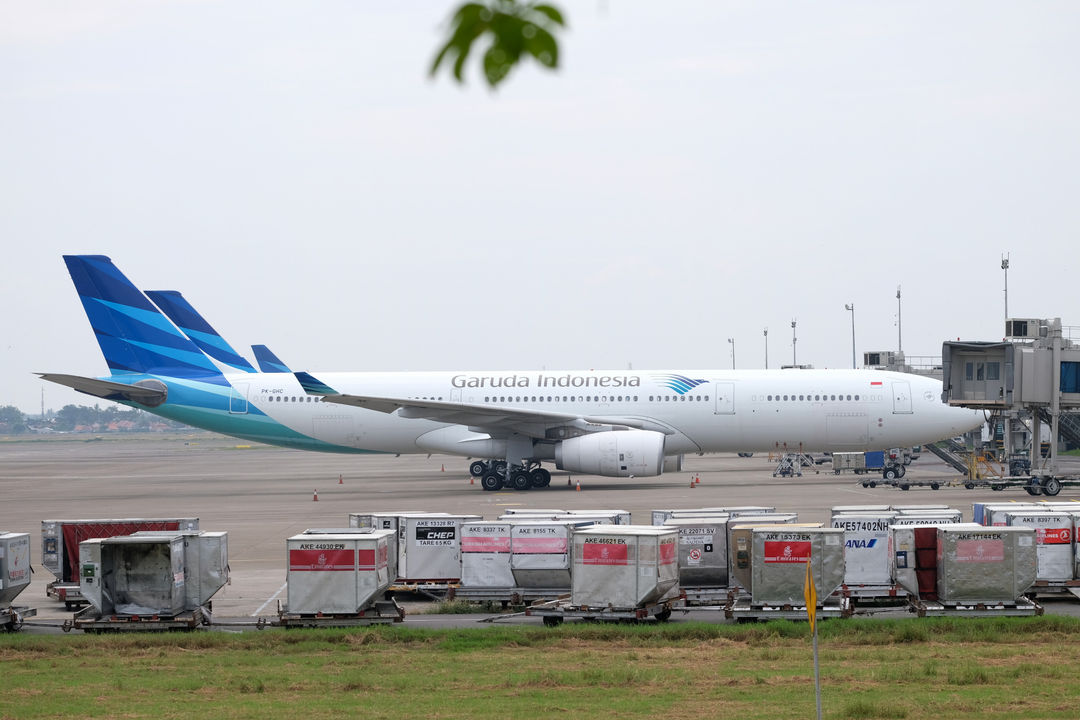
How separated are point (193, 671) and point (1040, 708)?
8.19 metres

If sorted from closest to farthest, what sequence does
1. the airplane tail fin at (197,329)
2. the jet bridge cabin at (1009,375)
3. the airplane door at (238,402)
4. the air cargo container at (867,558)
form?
the air cargo container at (867,558) → the jet bridge cabin at (1009,375) → the airplane door at (238,402) → the airplane tail fin at (197,329)

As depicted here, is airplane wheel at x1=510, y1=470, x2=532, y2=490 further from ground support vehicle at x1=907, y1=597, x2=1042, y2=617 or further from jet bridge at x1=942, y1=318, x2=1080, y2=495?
ground support vehicle at x1=907, y1=597, x2=1042, y2=617

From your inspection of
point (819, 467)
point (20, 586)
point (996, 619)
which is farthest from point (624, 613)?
point (819, 467)

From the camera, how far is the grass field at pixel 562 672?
35.0 ft

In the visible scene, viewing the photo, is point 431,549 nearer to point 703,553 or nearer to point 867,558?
point 703,553

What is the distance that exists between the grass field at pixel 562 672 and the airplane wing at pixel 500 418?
20364mm

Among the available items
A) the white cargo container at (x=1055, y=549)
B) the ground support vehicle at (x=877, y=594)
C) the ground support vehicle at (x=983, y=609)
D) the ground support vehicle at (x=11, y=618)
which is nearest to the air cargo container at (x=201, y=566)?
the ground support vehicle at (x=11, y=618)

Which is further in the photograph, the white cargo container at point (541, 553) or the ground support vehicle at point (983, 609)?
the white cargo container at point (541, 553)

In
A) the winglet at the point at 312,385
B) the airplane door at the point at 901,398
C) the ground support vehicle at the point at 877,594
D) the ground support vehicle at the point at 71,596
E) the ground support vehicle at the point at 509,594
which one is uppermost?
the winglet at the point at 312,385

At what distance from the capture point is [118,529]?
18.2 metres

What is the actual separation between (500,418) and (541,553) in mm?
19338

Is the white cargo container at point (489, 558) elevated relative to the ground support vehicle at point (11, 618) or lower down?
elevated

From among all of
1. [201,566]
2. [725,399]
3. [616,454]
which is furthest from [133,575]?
[725,399]

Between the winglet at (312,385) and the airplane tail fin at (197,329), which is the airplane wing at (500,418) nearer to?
the winglet at (312,385)
